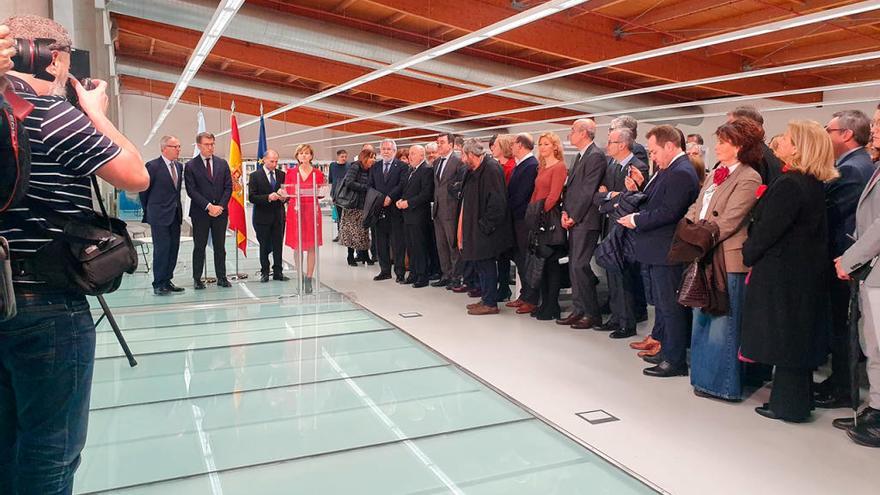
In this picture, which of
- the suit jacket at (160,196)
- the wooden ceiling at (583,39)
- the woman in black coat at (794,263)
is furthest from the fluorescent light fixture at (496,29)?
the woman in black coat at (794,263)

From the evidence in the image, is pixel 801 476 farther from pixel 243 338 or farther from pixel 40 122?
pixel 243 338

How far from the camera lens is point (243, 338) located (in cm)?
461

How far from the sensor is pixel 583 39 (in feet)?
35.0

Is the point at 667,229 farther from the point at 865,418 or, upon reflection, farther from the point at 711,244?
the point at 865,418

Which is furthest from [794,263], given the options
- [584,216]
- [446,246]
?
[446,246]

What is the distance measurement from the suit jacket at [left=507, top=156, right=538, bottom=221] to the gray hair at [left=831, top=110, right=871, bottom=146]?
2.45 metres

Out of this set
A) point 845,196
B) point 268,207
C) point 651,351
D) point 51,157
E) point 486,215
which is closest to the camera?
point 51,157

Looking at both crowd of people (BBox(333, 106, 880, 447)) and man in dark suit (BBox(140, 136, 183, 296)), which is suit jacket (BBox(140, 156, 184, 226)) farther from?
crowd of people (BBox(333, 106, 880, 447))

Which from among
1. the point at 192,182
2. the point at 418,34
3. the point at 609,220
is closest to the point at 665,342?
the point at 609,220

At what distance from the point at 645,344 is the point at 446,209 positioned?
8.82 feet

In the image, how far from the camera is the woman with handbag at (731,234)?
10.6 ft

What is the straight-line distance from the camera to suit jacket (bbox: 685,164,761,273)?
3.23 m

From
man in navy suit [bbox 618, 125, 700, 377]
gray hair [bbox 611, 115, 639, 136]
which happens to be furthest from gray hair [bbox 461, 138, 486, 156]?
man in navy suit [bbox 618, 125, 700, 377]

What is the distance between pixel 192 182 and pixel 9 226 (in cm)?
515
